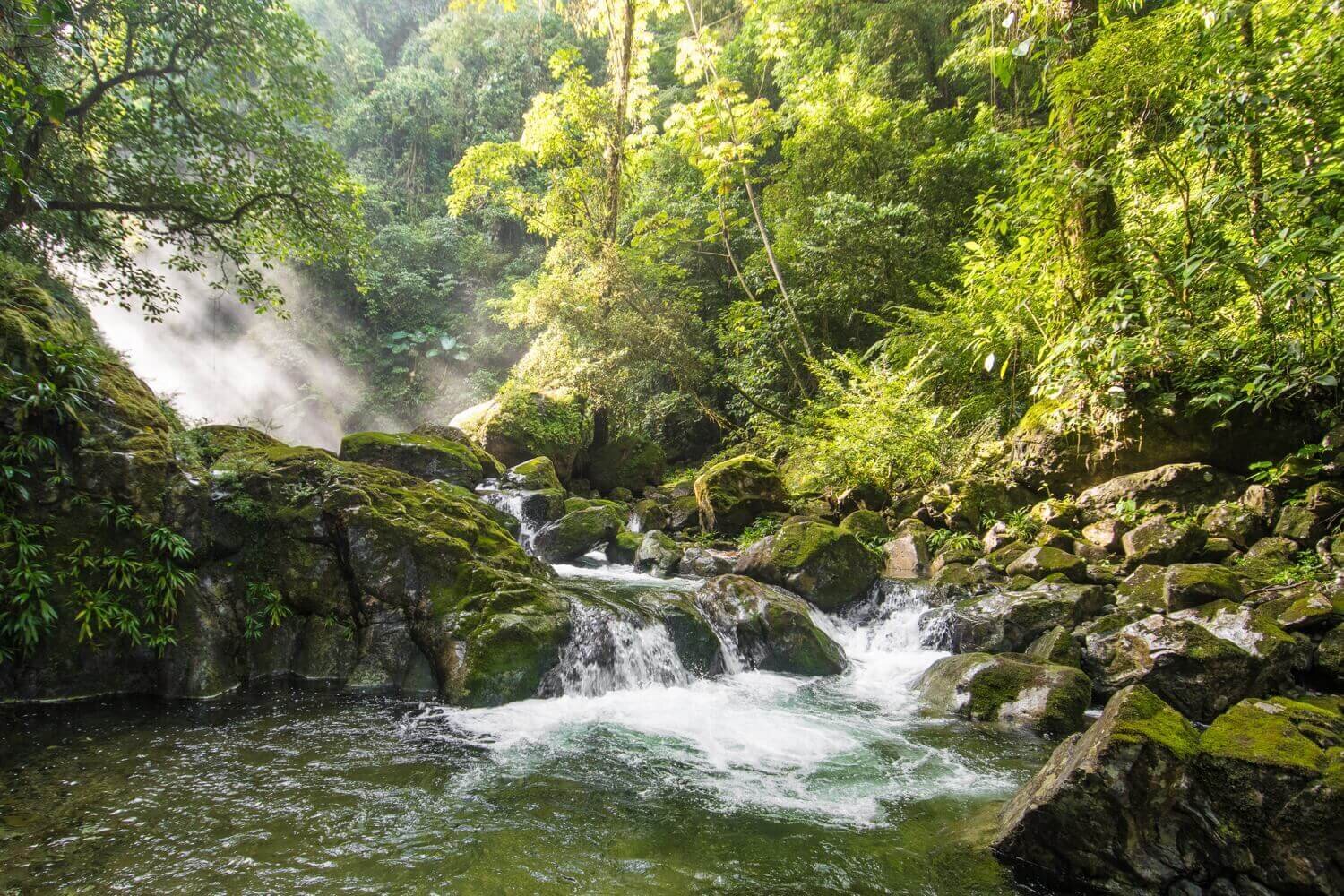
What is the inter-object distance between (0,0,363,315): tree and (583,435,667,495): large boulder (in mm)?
7995

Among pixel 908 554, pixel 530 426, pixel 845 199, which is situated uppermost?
pixel 845 199

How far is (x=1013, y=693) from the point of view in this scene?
544 cm

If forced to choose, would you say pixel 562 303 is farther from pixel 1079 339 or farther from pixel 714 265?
pixel 1079 339

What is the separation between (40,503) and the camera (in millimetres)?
5250

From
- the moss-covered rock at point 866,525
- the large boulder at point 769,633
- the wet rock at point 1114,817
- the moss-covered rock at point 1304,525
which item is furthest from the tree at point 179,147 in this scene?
the moss-covered rock at point 1304,525

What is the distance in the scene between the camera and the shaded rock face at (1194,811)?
2.66 meters

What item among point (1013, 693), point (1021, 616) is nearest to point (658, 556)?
point (1021, 616)

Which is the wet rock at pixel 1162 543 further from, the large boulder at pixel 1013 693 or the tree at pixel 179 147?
the tree at pixel 179 147

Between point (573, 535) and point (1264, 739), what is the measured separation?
362 inches

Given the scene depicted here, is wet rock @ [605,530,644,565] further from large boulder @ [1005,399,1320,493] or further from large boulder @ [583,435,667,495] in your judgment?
large boulder @ [1005,399,1320,493]

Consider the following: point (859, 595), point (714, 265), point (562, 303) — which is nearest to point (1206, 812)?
point (859, 595)

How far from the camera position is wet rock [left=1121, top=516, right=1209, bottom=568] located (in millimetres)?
6730

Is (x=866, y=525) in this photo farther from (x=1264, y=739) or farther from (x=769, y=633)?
(x=1264, y=739)

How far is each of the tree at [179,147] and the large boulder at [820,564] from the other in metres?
8.59
